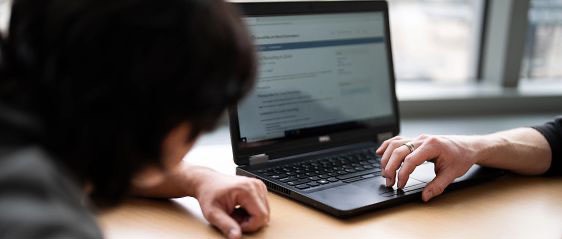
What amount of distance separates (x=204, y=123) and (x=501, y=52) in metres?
1.46

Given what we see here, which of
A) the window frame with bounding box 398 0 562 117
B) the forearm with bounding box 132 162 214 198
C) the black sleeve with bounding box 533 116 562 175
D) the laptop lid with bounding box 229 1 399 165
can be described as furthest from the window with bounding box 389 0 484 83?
the forearm with bounding box 132 162 214 198

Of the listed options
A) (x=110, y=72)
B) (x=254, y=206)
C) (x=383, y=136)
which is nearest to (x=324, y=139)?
(x=383, y=136)

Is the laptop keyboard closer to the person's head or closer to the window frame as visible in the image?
the person's head

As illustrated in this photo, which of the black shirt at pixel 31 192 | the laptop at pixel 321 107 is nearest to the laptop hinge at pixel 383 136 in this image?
the laptop at pixel 321 107

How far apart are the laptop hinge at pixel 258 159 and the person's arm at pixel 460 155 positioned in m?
0.21

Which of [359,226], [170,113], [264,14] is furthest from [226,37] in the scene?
[264,14]

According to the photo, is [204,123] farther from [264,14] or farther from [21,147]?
[264,14]

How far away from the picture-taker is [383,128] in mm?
1342

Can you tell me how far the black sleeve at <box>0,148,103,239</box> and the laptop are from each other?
51 cm

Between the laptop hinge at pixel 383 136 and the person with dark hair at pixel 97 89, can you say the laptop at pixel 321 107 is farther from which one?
the person with dark hair at pixel 97 89

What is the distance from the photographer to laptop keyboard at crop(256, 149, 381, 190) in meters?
1.05

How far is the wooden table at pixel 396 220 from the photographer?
891mm

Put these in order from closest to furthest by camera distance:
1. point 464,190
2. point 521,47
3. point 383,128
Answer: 1. point 464,190
2. point 383,128
3. point 521,47

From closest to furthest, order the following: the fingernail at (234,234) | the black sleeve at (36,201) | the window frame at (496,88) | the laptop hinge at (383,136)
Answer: the black sleeve at (36,201), the fingernail at (234,234), the laptop hinge at (383,136), the window frame at (496,88)
